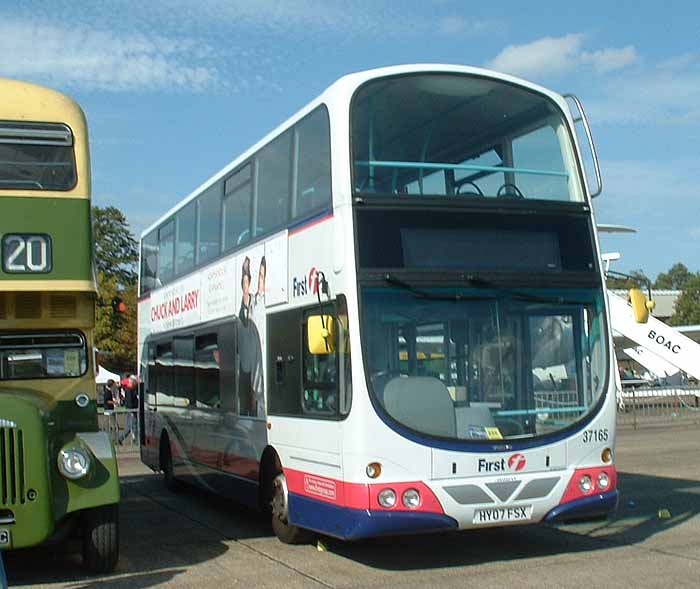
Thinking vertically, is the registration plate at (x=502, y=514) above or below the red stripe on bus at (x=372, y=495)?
below

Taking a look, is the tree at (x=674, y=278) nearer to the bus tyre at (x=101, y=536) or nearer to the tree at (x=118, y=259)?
the tree at (x=118, y=259)

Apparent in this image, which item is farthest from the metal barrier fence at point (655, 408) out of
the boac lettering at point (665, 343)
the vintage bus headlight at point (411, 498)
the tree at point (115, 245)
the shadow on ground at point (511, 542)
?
the tree at point (115, 245)

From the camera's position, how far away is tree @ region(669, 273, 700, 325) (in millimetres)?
97250

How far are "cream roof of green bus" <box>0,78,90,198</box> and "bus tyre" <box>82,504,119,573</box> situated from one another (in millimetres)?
3022

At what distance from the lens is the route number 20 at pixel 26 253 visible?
9.80m

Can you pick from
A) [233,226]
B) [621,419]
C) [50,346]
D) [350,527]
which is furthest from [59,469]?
[621,419]

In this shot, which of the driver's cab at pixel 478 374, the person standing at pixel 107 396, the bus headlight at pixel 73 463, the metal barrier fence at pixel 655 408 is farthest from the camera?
the metal barrier fence at pixel 655 408

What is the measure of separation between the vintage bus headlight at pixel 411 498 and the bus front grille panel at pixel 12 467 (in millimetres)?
3204

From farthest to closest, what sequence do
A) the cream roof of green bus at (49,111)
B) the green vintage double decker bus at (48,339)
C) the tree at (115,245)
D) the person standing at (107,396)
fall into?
the tree at (115,245)
the person standing at (107,396)
the cream roof of green bus at (49,111)
the green vintage double decker bus at (48,339)

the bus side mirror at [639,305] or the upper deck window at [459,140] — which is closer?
the upper deck window at [459,140]

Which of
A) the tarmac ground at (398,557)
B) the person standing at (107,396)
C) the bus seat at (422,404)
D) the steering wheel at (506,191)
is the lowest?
the tarmac ground at (398,557)

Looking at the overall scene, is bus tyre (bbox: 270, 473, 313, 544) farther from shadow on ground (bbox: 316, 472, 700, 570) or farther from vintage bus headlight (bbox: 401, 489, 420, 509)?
vintage bus headlight (bbox: 401, 489, 420, 509)

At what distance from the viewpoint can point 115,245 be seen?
78.0 m

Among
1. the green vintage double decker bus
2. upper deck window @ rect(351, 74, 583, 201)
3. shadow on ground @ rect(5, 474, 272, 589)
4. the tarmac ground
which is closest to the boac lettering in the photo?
the tarmac ground
